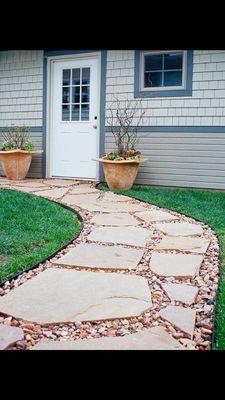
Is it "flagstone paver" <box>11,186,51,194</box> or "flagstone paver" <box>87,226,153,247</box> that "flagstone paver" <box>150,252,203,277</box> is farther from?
"flagstone paver" <box>11,186,51,194</box>

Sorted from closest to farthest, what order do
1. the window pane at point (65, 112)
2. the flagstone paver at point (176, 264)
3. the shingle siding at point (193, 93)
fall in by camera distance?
the flagstone paver at point (176, 264) < the shingle siding at point (193, 93) < the window pane at point (65, 112)

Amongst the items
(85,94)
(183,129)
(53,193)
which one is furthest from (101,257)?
(85,94)

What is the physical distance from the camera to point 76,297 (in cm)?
196

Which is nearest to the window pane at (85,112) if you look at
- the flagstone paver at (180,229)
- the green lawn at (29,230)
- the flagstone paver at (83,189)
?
the flagstone paver at (83,189)

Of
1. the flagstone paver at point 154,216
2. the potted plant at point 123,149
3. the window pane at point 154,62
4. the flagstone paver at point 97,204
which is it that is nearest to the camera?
the flagstone paver at point 154,216

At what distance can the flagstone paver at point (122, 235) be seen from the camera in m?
3.05

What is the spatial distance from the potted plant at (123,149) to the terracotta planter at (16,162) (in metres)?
1.54

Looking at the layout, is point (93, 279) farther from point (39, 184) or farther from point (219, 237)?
point (39, 184)

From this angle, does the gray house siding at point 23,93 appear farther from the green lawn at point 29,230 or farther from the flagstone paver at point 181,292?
the flagstone paver at point 181,292

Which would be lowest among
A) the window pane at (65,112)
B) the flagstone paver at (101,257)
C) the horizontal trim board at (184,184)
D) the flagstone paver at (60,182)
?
the flagstone paver at (101,257)

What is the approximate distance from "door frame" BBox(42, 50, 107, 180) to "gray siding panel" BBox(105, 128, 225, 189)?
71 cm

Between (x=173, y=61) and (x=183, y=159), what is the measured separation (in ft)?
4.91
